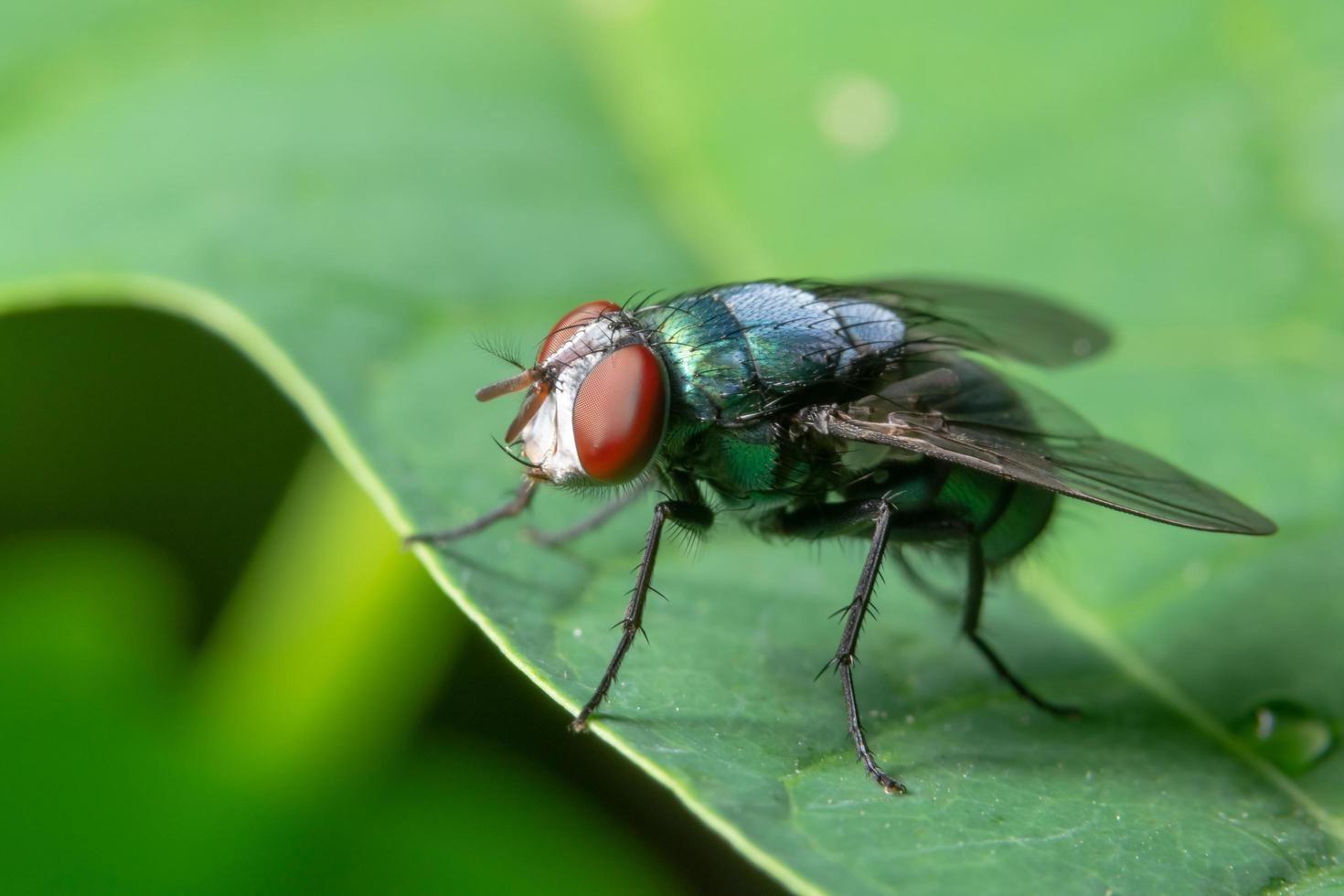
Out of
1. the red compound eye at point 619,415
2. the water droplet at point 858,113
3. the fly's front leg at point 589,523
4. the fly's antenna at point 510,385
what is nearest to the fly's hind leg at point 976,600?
the fly's front leg at point 589,523

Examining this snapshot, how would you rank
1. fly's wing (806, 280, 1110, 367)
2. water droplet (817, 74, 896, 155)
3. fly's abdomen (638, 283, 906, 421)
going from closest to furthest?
fly's abdomen (638, 283, 906, 421)
fly's wing (806, 280, 1110, 367)
water droplet (817, 74, 896, 155)

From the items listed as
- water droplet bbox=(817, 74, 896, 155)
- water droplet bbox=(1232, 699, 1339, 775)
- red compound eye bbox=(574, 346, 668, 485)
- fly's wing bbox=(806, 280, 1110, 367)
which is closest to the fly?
red compound eye bbox=(574, 346, 668, 485)

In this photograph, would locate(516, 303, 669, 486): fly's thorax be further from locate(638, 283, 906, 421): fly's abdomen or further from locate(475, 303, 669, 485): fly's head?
locate(638, 283, 906, 421): fly's abdomen

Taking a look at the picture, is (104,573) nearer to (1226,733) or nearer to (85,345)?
(85,345)

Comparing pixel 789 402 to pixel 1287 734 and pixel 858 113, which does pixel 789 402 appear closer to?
pixel 1287 734

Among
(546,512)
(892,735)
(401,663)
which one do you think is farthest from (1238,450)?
(401,663)

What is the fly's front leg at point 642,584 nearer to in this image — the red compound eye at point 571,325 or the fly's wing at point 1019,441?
the fly's wing at point 1019,441
